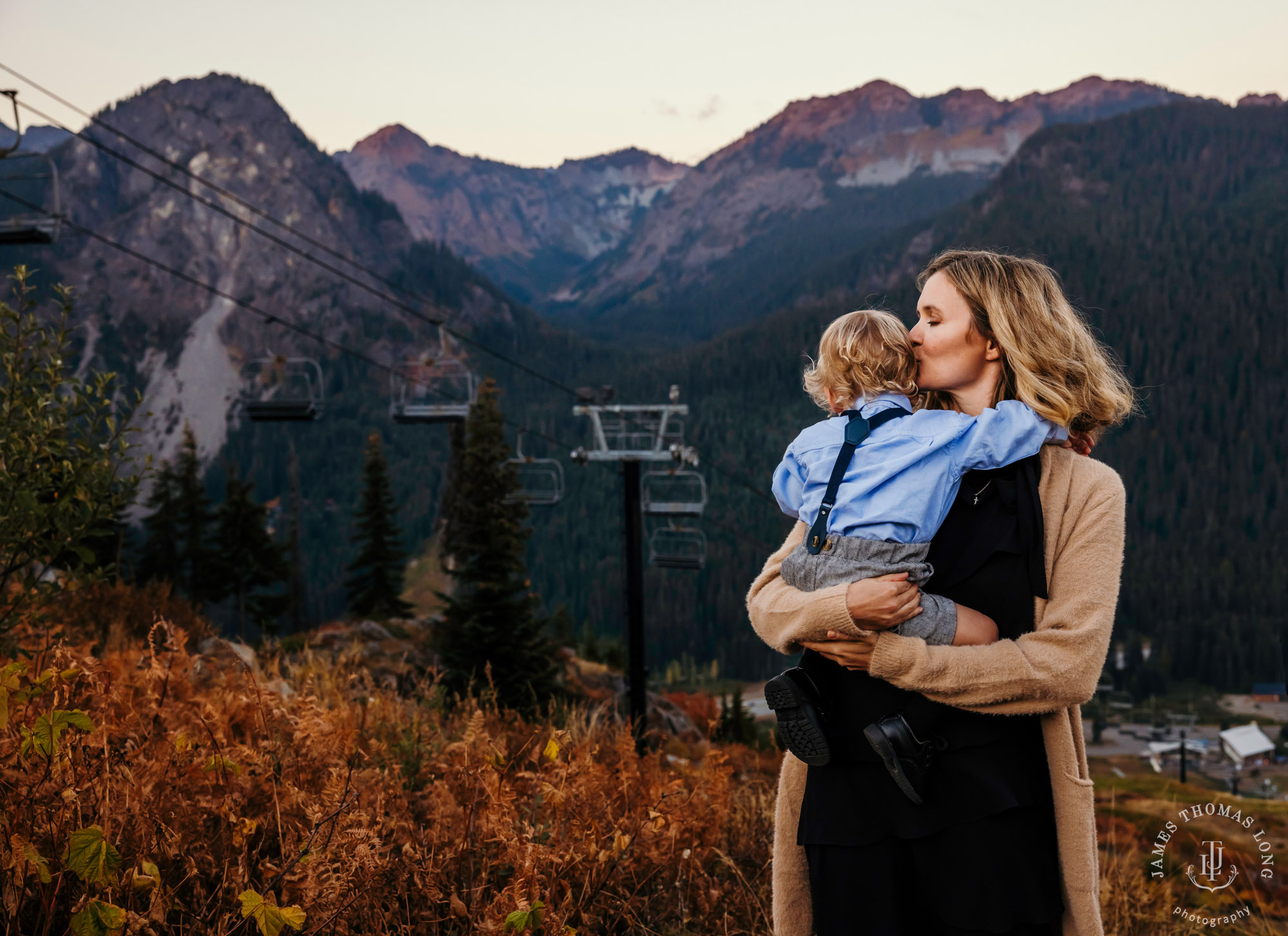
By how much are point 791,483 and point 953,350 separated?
1.51 ft

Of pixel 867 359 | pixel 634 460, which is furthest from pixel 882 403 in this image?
pixel 634 460

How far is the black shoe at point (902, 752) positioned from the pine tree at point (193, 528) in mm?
44591

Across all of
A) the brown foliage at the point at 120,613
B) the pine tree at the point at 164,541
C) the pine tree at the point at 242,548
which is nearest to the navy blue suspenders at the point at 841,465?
the brown foliage at the point at 120,613

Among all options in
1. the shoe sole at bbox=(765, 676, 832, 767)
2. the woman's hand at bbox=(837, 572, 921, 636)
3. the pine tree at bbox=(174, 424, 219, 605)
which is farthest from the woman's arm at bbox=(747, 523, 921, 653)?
the pine tree at bbox=(174, 424, 219, 605)

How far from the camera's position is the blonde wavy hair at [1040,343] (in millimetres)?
1914

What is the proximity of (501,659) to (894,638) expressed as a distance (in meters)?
19.2

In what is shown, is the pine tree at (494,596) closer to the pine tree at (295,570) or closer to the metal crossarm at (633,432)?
the metal crossarm at (633,432)

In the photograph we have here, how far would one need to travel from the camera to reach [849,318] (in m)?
2.09

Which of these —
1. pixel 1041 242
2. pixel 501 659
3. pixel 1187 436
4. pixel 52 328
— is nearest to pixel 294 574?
pixel 501 659

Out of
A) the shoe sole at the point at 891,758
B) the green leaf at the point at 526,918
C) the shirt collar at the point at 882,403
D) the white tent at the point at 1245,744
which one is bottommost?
the white tent at the point at 1245,744

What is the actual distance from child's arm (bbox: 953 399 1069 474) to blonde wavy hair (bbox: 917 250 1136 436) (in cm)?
6

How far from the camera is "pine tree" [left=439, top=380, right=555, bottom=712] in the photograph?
20016mm

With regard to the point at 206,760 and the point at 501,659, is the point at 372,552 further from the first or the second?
the point at 206,760

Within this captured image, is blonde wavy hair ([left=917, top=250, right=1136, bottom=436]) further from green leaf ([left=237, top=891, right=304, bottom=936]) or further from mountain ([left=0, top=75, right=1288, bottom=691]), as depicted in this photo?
mountain ([left=0, top=75, right=1288, bottom=691])
